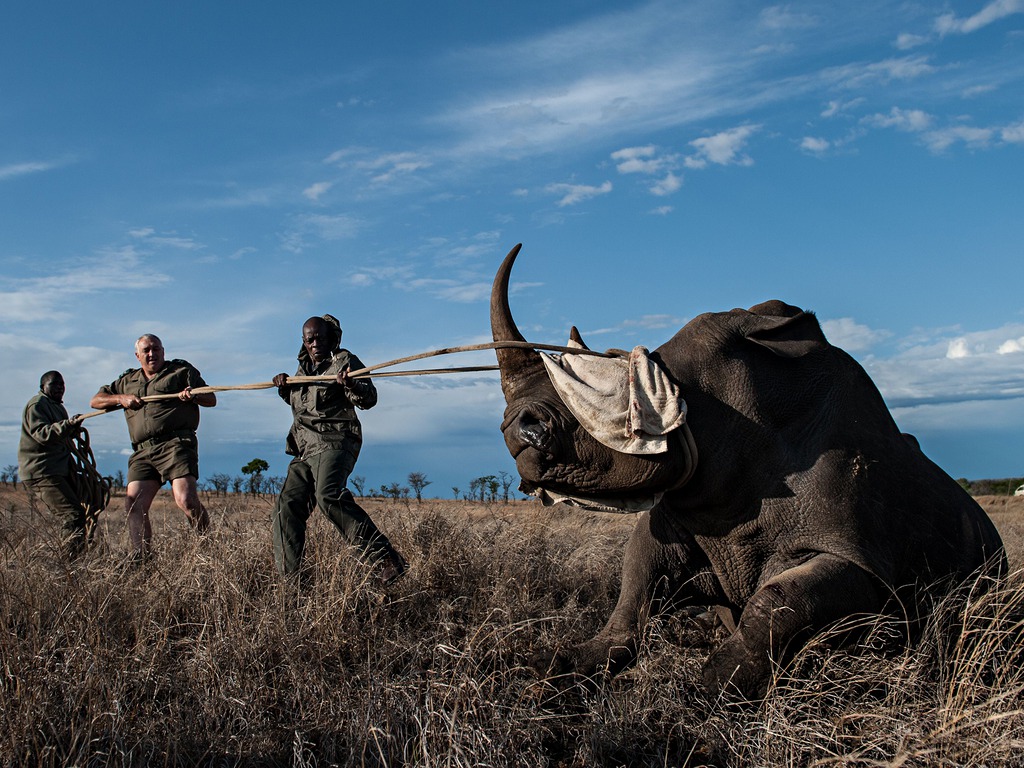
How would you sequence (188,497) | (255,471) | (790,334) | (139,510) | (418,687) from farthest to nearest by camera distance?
(255,471) → (188,497) → (139,510) → (790,334) → (418,687)

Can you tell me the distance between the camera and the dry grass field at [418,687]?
351 cm

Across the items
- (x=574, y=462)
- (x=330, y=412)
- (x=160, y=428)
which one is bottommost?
(x=574, y=462)

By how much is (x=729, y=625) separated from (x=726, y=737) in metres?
1.17

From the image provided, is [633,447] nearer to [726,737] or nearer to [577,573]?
[726,737]

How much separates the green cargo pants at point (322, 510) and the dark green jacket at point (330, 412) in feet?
0.31

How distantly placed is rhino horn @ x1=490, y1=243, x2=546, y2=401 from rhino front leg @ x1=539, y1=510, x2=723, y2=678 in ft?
3.32

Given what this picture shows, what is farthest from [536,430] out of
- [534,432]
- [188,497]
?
[188,497]

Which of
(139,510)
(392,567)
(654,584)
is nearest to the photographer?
(654,584)

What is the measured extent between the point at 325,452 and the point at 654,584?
9.14ft

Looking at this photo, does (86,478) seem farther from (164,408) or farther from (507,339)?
(507,339)

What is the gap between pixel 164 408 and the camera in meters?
8.25

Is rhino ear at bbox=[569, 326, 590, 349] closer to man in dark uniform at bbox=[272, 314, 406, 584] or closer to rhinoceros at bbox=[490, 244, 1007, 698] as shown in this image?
rhinoceros at bbox=[490, 244, 1007, 698]

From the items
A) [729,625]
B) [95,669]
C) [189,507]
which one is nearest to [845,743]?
[729,625]

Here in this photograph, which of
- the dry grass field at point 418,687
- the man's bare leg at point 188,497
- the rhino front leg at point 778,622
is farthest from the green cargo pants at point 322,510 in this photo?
the rhino front leg at point 778,622
